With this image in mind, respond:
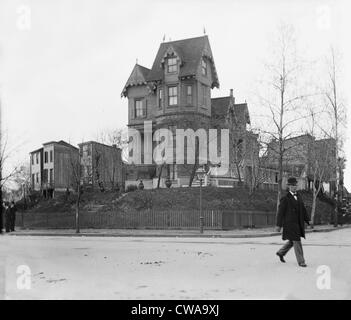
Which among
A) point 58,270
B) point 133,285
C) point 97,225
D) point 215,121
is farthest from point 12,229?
point 133,285

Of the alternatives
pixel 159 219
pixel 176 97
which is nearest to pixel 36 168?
pixel 176 97

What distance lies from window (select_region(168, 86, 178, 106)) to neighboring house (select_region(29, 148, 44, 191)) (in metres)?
32.9

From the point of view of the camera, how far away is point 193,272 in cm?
1027

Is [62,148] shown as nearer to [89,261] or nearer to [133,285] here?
[89,261]

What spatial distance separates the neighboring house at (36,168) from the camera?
233ft

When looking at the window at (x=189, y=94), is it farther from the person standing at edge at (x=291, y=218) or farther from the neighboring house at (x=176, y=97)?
the person standing at edge at (x=291, y=218)

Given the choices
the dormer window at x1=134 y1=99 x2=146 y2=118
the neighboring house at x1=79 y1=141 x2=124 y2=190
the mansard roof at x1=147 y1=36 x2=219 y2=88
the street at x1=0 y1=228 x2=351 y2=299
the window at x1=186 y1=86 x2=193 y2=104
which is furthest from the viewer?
the neighboring house at x1=79 y1=141 x2=124 y2=190

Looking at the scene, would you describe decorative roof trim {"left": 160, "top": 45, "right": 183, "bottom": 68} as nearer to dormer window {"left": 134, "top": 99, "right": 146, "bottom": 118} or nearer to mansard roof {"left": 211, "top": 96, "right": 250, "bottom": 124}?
dormer window {"left": 134, "top": 99, "right": 146, "bottom": 118}

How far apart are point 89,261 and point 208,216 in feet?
58.4

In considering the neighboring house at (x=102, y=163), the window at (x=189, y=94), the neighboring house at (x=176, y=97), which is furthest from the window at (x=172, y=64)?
the neighboring house at (x=102, y=163)

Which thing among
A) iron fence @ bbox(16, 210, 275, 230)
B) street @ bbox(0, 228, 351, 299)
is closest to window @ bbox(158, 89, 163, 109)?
iron fence @ bbox(16, 210, 275, 230)

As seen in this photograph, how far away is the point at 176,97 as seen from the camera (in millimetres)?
42094

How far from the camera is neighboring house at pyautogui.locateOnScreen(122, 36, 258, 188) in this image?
135ft

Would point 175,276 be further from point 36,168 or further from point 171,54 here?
point 36,168
